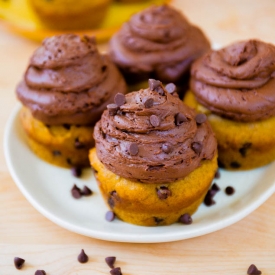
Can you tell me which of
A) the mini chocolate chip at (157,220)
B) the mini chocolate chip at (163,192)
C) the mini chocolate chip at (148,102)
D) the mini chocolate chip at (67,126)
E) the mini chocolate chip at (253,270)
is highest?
the mini chocolate chip at (148,102)

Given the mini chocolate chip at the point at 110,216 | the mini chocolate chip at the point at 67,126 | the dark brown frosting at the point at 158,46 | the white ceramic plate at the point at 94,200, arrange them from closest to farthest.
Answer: the white ceramic plate at the point at 94,200
the mini chocolate chip at the point at 110,216
the mini chocolate chip at the point at 67,126
the dark brown frosting at the point at 158,46

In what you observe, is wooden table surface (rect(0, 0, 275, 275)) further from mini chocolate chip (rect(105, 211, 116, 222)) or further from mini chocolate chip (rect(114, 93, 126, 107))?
mini chocolate chip (rect(114, 93, 126, 107))

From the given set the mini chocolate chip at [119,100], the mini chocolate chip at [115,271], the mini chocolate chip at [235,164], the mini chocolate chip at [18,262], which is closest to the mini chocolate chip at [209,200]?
the mini chocolate chip at [235,164]

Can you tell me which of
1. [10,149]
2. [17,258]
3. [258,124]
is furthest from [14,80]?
[258,124]

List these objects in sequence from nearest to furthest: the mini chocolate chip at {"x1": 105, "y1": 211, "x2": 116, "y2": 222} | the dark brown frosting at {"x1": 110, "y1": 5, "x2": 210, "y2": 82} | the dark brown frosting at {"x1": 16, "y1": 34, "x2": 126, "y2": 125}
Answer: the mini chocolate chip at {"x1": 105, "y1": 211, "x2": 116, "y2": 222}
the dark brown frosting at {"x1": 16, "y1": 34, "x2": 126, "y2": 125}
the dark brown frosting at {"x1": 110, "y1": 5, "x2": 210, "y2": 82}

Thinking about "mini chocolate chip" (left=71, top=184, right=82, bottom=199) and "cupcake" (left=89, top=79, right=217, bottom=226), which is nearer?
"cupcake" (left=89, top=79, right=217, bottom=226)

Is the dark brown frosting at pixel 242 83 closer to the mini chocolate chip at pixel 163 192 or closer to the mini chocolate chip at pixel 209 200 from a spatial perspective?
the mini chocolate chip at pixel 209 200

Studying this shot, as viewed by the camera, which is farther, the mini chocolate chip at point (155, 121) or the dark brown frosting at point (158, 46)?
the dark brown frosting at point (158, 46)

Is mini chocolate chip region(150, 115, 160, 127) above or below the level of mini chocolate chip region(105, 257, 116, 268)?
above

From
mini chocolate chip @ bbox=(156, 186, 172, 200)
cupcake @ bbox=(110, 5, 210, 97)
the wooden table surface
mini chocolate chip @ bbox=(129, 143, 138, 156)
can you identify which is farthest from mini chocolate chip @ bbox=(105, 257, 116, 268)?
cupcake @ bbox=(110, 5, 210, 97)
